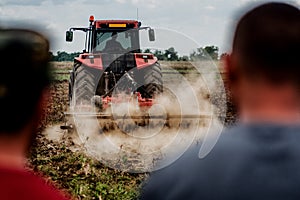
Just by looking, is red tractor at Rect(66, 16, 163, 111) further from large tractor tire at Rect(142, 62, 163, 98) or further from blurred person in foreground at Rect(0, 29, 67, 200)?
blurred person in foreground at Rect(0, 29, 67, 200)

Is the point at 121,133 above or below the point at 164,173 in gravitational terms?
Result: above

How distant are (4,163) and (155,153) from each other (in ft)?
29.5

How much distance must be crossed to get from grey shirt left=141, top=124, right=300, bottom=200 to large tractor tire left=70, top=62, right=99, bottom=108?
10221 millimetres

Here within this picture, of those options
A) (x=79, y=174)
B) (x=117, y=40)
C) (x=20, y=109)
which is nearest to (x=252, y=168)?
(x=20, y=109)

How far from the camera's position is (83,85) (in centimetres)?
1255

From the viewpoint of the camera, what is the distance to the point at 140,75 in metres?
13.0

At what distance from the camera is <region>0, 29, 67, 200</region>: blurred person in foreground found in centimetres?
196

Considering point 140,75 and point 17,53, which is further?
point 140,75

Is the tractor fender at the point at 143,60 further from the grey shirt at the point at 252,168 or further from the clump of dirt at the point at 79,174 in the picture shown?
the grey shirt at the point at 252,168

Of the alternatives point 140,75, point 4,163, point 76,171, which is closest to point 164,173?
point 4,163

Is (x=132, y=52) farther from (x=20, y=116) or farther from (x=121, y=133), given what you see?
(x=20, y=116)

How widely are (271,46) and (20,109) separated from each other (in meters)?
0.73

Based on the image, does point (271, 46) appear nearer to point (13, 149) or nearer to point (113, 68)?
point (13, 149)

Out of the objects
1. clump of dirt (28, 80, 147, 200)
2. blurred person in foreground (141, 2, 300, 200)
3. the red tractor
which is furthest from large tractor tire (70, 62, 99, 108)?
blurred person in foreground (141, 2, 300, 200)
